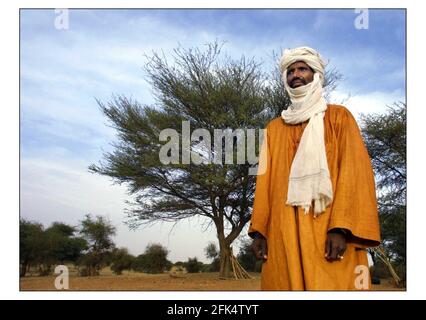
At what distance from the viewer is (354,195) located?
343 centimetres

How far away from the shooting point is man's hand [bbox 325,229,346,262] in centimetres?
336

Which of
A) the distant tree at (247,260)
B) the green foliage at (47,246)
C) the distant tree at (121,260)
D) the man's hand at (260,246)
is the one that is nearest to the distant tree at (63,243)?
the green foliage at (47,246)

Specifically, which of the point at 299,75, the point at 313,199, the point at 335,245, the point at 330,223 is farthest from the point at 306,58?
the point at 335,245

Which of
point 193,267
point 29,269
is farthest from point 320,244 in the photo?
point 193,267

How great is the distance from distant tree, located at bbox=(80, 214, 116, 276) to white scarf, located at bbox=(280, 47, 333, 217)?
8.01 m

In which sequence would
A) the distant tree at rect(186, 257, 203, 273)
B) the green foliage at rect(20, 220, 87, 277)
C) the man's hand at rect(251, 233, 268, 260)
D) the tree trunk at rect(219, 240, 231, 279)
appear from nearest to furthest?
the man's hand at rect(251, 233, 268, 260) < the green foliage at rect(20, 220, 87, 277) < the tree trunk at rect(219, 240, 231, 279) < the distant tree at rect(186, 257, 203, 273)

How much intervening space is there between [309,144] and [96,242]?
9.30 metres

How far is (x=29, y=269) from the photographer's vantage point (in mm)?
11406

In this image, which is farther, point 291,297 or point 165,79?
point 165,79

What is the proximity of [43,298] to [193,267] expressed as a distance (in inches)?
377

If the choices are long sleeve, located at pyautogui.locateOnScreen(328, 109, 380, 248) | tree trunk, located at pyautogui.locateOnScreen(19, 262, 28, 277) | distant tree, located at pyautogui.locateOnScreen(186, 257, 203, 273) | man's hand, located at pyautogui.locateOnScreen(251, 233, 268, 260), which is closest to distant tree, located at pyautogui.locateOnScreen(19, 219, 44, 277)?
tree trunk, located at pyautogui.locateOnScreen(19, 262, 28, 277)

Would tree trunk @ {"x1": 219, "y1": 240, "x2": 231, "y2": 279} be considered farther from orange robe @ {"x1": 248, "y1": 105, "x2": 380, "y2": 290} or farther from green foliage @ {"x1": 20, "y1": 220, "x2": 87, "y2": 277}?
orange robe @ {"x1": 248, "y1": 105, "x2": 380, "y2": 290}
